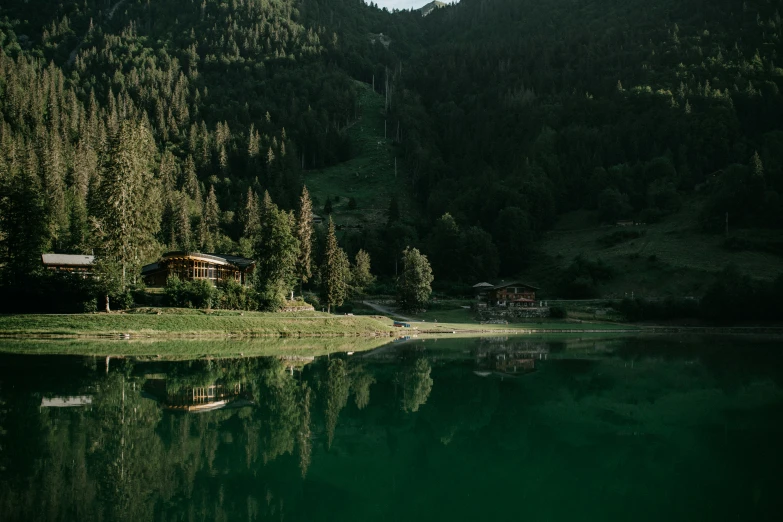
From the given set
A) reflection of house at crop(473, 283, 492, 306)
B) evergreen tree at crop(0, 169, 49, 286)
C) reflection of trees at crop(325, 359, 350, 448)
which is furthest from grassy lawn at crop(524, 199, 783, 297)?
evergreen tree at crop(0, 169, 49, 286)

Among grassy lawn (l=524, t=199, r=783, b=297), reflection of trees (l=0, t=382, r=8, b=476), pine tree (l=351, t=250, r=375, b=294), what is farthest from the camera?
pine tree (l=351, t=250, r=375, b=294)

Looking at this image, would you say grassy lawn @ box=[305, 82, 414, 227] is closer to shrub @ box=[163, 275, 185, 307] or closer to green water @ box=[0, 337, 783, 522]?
shrub @ box=[163, 275, 185, 307]

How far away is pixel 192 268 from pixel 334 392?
139 feet

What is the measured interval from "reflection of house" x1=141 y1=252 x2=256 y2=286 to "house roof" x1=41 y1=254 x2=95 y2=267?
594 cm

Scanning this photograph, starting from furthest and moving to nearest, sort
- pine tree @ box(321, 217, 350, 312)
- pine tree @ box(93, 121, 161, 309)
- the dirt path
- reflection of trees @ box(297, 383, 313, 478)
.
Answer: the dirt path, pine tree @ box(321, 217, 350, 312), pine tree @ box(93, 121, 161, 309), reflection of trees @ box(297, 383, 313, 478)

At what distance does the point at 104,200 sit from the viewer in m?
51.3

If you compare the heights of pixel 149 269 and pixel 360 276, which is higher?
pixel 149 269

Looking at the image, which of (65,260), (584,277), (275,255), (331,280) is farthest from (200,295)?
(584,277)

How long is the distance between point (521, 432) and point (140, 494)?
488 inches

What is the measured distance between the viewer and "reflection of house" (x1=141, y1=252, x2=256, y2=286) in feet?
208

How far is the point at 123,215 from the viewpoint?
50781 millimetres

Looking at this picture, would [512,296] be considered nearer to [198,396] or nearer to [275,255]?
[275,255]

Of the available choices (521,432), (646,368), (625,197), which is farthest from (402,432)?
(625,197)

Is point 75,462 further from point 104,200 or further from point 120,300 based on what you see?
point 104,200
